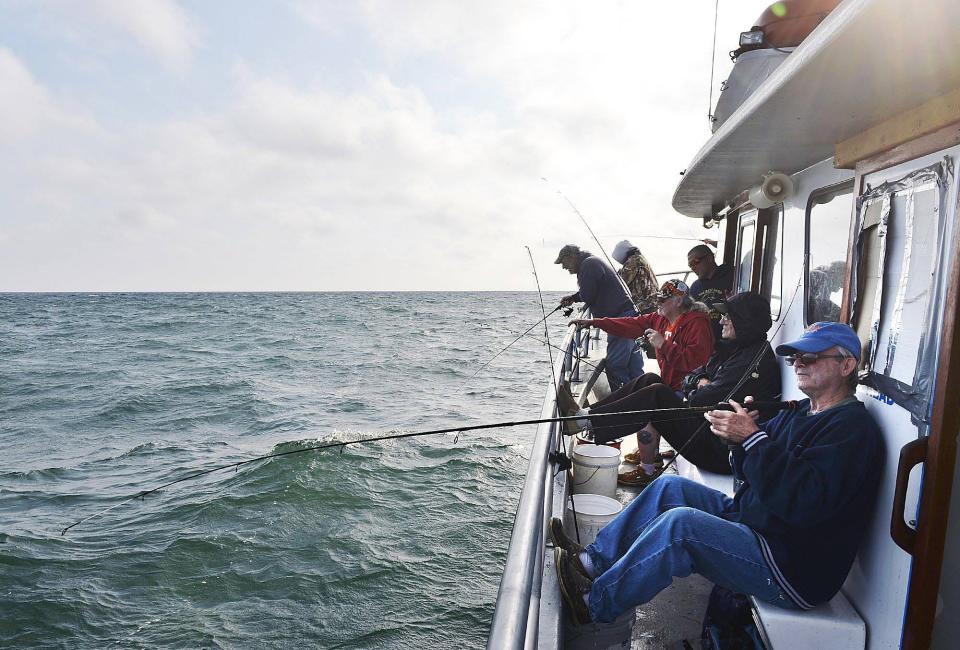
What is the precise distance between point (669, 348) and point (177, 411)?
14114mm

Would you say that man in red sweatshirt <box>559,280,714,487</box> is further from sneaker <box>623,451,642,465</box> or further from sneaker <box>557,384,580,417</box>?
sneaker <box>557,384,580,417</box>

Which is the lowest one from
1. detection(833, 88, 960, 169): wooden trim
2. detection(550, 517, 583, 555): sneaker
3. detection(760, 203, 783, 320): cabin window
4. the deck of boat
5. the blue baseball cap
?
the deck of boat

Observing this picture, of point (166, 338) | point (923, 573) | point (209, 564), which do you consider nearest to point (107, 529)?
point (209, 564)

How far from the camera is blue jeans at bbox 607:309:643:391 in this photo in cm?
673

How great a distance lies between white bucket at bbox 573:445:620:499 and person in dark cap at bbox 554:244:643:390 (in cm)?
272

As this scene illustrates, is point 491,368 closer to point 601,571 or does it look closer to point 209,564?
point 209,564

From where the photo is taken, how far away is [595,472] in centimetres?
399

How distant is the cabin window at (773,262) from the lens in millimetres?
4719

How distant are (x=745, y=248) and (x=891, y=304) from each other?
12.0ft

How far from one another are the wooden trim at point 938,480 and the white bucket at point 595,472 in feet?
6.53

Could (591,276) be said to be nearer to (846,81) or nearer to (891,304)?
(891,304)

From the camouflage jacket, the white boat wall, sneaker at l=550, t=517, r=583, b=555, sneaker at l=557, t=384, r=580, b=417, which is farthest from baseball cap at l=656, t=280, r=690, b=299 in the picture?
sneaker at l=550, t=517, r=583, b=555

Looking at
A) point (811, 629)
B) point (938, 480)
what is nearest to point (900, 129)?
point (938, 480)

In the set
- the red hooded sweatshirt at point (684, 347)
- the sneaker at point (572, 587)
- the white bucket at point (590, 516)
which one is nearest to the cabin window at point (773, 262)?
the red hooded sweatshirt at point (684, 347)
